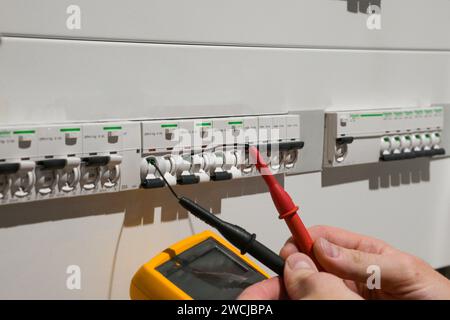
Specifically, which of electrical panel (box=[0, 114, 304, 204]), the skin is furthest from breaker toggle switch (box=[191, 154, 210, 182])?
the skin

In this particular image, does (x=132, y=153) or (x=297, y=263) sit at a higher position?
(x=132, y=153)

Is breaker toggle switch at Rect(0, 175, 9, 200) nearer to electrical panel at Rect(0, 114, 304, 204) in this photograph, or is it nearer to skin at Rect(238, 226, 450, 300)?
electrical panel at Rect(0, 114, 304, 204)

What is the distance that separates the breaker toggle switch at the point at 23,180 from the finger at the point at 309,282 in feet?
0.95

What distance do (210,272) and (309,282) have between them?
128 mm

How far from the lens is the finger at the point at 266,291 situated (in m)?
0.52

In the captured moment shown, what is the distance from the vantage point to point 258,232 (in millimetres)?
748

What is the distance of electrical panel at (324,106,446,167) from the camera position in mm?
767

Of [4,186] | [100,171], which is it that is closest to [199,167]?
[100,171]

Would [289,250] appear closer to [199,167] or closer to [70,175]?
[199,167]

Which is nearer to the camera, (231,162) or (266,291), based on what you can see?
(266,291)

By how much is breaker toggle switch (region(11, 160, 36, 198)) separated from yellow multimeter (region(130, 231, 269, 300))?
0.49 ft

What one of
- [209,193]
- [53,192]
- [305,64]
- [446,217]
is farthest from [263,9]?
[446,217]

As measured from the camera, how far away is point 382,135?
0.81 meters

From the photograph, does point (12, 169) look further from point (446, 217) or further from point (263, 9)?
point (446, 217)
